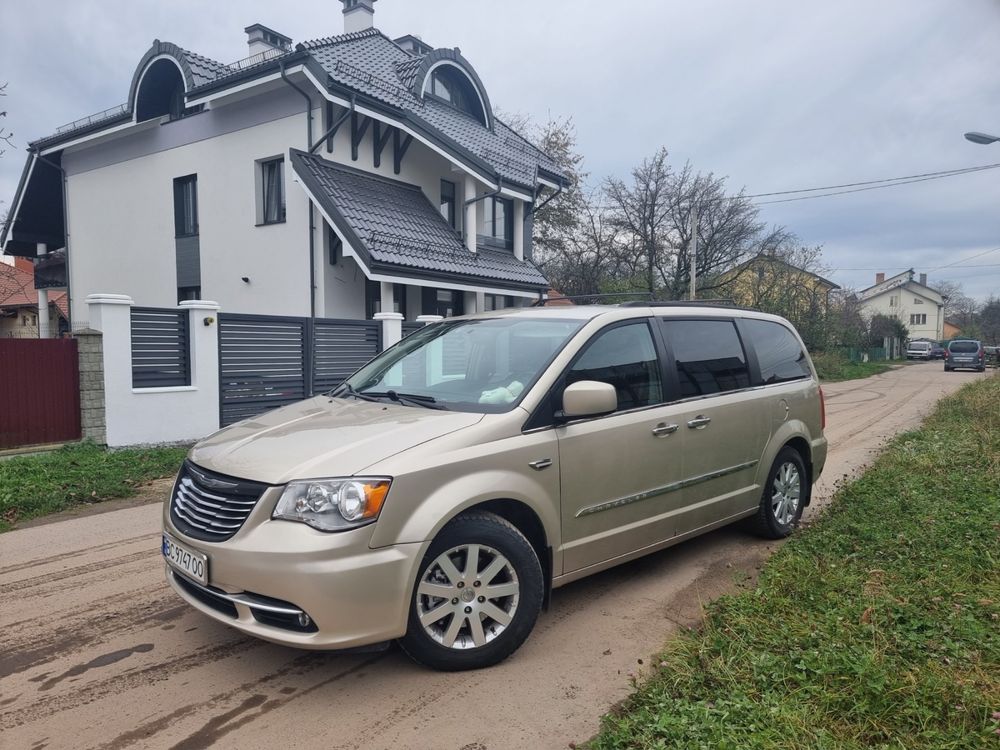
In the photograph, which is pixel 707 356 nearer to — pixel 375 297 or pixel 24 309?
pixel 375 297

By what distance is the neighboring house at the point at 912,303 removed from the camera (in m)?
83.9

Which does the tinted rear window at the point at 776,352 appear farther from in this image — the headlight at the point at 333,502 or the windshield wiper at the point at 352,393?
the headlight at the point at 333,502

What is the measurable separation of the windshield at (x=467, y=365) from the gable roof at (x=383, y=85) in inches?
434

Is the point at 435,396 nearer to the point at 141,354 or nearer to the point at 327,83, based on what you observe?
the point at 141,354

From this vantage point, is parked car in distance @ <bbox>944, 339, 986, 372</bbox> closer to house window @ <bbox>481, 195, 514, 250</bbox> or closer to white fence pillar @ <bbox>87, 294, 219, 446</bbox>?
house window @ <bbox>481, 195, 514, 250</bbox>

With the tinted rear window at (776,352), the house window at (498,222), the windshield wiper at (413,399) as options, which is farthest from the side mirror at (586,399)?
the house window at (498,222)

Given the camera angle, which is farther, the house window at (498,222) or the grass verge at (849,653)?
the house window at (498,222)

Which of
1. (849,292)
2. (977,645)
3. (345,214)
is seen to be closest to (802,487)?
(977,645)

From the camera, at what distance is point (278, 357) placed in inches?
426

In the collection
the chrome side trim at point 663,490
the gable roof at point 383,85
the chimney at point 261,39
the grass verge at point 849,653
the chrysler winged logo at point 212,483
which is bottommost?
the grass verge at point 849,653

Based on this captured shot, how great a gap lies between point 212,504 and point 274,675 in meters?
0.87

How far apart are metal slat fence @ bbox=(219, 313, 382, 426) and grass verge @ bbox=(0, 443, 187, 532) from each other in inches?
63.4

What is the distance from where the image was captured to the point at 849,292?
50688 millimetres

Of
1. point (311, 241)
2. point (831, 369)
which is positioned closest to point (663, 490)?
point (311, 241)
